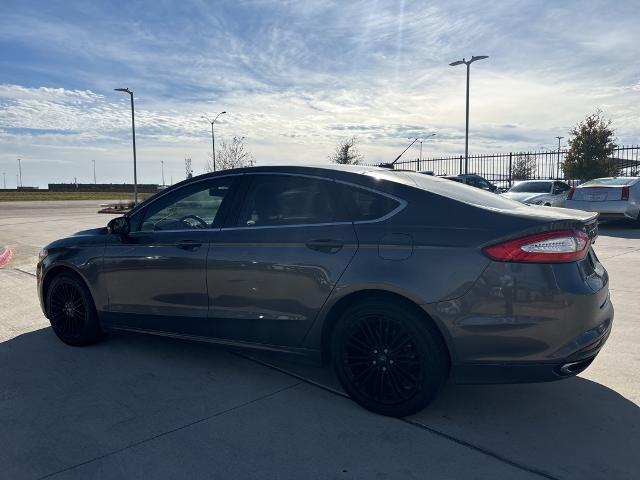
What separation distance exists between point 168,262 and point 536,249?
2.68m

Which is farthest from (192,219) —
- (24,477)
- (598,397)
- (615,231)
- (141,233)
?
(615,231)

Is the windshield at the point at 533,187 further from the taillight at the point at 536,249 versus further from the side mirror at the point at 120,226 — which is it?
the side mirror at the point at 120,226

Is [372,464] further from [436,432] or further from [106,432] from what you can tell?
[106,432]

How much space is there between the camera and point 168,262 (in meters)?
4.20

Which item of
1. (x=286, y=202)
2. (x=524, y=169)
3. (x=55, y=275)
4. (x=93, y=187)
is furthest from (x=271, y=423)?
(x=93, y=187)

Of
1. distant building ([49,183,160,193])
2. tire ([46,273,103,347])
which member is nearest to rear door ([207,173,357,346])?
tire ([46,273,103,347])

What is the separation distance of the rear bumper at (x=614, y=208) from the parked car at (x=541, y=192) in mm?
1957

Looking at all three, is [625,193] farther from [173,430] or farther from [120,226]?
[173,430]

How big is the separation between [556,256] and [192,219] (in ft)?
8.85

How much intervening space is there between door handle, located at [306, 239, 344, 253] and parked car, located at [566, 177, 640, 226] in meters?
12.4

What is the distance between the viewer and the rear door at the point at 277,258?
3.52 metres

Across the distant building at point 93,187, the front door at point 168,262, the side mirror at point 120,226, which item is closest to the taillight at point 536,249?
the front door at point 168,262

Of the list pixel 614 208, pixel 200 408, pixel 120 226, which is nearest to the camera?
pixel 200 408

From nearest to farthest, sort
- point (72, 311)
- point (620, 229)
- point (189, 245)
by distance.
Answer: point (189, 245)
point (72, 311)
point (620, 229)
